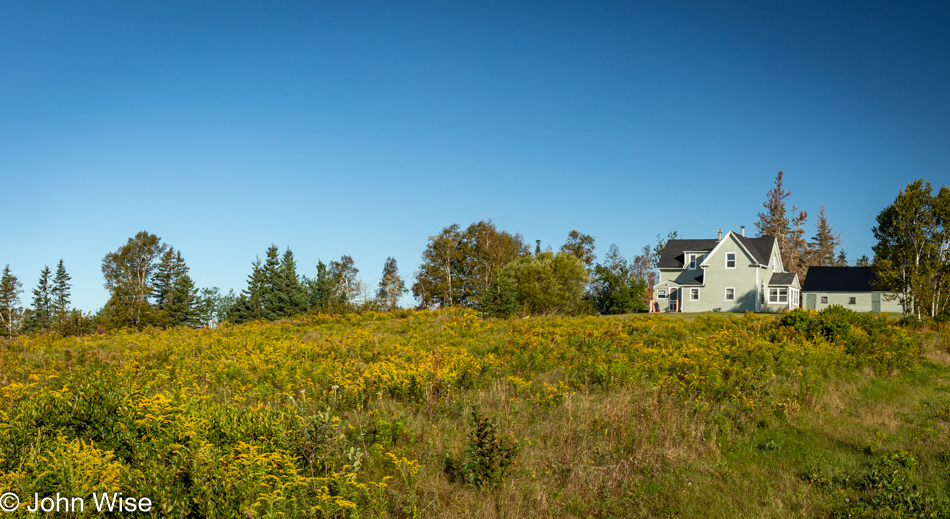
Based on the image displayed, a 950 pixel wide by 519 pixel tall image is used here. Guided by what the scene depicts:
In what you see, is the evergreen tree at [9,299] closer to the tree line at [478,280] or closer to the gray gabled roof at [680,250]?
the tree line at [478,280]

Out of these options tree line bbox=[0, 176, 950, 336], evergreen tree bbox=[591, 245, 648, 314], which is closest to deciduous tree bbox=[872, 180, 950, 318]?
tree line bbox=[0, 176, 950, 336]

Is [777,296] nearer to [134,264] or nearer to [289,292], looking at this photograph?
[289,292]

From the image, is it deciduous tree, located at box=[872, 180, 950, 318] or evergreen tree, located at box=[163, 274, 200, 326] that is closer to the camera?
deciduous tree, located at box=[872, 180, 950, 318]

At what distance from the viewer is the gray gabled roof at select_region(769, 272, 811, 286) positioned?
42125 millimetres

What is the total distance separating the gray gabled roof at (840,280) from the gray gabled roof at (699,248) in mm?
6298

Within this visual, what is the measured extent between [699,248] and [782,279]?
6567mm

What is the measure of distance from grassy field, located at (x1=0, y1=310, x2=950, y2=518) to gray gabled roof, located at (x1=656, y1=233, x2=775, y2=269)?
33197 millimetres

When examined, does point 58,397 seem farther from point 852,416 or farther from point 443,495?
point 852,416

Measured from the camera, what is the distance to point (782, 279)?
140 ft

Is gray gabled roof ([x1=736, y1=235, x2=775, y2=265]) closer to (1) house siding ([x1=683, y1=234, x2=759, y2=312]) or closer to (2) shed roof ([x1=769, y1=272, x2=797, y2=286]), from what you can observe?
(1) house siding ([x1=683, y1=234, x2=759, y2=312])

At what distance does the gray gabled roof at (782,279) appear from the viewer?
42.1 meters

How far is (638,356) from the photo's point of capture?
1088 centimetres

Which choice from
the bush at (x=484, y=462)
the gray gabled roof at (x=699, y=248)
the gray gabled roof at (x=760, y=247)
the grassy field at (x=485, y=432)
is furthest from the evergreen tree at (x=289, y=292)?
the bush at (x=484, y=462)

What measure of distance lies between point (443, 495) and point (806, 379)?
24.3ft
